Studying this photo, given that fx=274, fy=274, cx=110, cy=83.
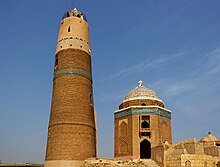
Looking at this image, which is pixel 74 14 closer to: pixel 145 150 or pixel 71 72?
pixel 71 72

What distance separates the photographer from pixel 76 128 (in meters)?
19.9

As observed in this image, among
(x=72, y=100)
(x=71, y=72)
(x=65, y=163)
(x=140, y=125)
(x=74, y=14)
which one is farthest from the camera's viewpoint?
(x=140, y=125)

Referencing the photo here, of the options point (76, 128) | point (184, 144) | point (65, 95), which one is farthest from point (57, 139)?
point (184, 144)

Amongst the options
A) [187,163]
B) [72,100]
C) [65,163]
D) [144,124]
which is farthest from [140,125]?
[65,163]

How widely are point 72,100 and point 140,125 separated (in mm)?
7928

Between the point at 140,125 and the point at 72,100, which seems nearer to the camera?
the point at 72,100

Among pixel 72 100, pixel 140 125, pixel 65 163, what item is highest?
pixel 72 100

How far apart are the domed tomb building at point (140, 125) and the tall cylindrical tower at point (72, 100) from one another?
17.4ft

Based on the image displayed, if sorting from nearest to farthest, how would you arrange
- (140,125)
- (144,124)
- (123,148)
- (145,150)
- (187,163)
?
1. (187,163)
2. (140,125)
3. (123,148)
4. (144,124)
5. (145,150)

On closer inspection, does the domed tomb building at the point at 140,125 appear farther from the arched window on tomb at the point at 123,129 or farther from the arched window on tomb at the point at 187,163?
the arched window on tomb at the point at 187,163

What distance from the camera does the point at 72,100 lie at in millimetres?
20406

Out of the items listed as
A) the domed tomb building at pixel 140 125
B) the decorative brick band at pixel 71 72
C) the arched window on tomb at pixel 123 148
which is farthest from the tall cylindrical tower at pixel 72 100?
the arched window on tomb at pixel 123 148

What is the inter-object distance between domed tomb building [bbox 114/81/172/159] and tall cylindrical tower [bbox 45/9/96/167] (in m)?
5.30

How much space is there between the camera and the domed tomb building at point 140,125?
25.0 metres
